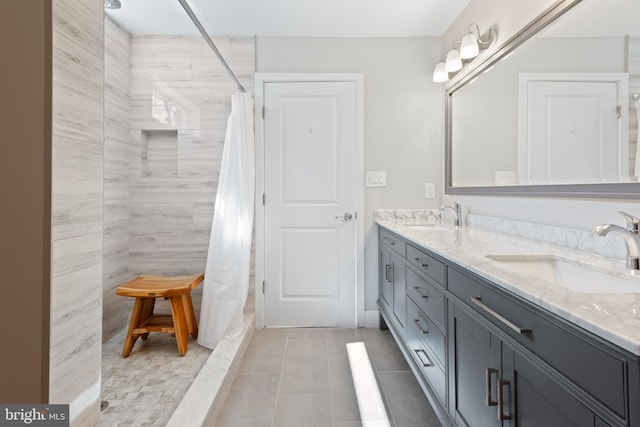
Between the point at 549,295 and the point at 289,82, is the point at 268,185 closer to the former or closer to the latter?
the point at 289,82

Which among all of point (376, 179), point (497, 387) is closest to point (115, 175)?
point (376, 179)

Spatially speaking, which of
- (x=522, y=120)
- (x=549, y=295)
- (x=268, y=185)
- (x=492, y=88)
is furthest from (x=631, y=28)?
(x=268, y=185)

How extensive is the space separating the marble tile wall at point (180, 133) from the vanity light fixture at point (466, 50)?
1.49 m

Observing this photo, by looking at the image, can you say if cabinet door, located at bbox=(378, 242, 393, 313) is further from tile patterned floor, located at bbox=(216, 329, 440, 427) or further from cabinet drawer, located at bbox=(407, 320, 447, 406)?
cabinet drawer, located at bbox=(407, 320, 447, 406)

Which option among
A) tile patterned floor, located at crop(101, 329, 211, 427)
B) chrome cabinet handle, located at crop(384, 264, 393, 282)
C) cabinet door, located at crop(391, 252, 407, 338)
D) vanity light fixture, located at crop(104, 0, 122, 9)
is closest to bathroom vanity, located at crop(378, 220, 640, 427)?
cabinet door, located at crop(391, 252, 407, 338)

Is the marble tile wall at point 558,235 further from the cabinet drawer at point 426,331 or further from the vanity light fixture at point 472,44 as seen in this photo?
the vanity light fixture at point 472,44

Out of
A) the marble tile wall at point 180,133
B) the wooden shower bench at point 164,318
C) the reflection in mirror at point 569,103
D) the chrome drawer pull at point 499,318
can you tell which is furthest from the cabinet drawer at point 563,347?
the marble tile wall at point 180,133

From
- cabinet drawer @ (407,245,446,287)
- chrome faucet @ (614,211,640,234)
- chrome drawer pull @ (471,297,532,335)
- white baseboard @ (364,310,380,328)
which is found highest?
chrome faucet @ (614,211,640,234)

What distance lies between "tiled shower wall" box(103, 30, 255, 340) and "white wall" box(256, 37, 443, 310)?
0.43 meters

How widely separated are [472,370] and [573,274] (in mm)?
506

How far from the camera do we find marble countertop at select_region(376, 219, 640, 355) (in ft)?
2.03

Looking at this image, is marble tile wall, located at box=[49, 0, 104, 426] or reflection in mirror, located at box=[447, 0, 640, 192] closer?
marble tile wall, located at box=[49, 0, 104, 426]

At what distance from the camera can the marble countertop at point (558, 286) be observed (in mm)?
619

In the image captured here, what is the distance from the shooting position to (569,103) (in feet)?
4.64
